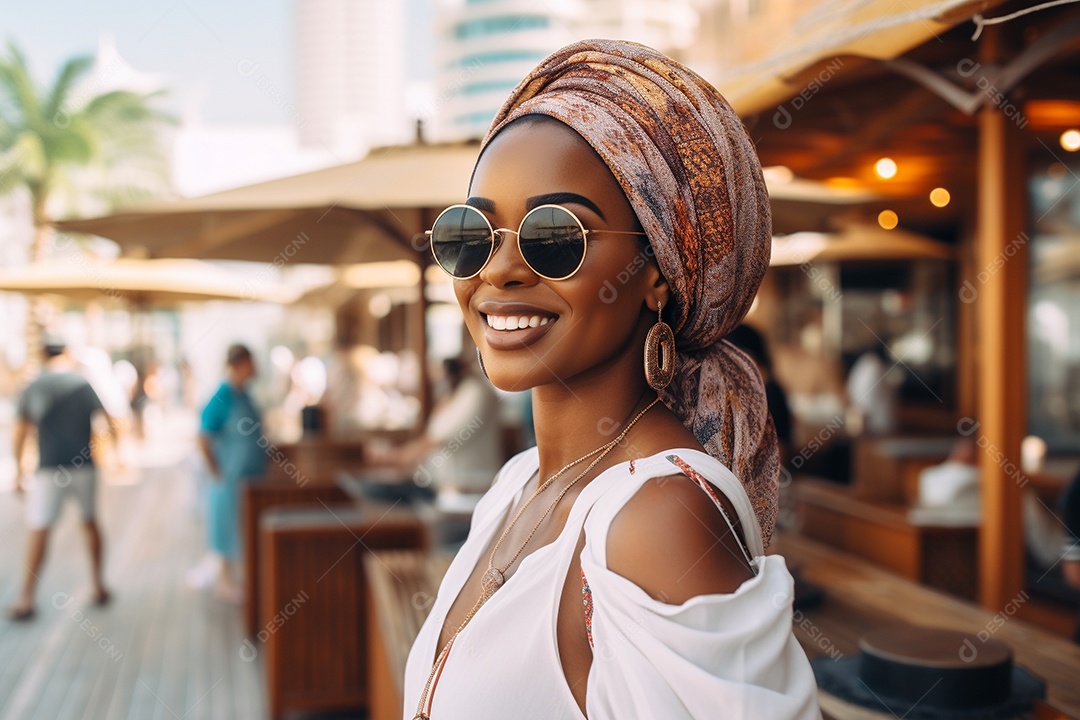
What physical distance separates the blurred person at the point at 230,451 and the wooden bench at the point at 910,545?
13.5ft

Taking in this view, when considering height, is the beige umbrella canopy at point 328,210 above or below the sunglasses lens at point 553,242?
above

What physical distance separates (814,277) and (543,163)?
1170 cm

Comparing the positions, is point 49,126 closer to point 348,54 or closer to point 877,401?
point 877,401

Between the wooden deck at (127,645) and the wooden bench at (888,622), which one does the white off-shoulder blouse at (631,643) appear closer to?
the wooden bench at (888,622)

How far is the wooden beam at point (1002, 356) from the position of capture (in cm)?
403

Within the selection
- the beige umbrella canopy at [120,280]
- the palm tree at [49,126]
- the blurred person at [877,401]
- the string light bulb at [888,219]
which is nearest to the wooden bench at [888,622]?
the blurred person at [877,401]

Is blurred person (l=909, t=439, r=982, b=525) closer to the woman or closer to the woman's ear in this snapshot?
the woman

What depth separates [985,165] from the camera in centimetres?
413

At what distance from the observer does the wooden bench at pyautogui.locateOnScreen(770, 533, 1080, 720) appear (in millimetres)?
2350

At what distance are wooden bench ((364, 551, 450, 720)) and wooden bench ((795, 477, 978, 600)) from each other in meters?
2.48

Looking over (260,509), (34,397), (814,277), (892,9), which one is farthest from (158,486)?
(892,9)

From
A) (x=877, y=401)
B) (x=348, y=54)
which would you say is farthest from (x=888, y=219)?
(x=348, y=54)

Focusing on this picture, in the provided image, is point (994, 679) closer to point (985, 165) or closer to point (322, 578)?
point (985, 165)

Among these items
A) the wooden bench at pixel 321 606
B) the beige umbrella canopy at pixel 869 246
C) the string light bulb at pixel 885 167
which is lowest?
the wooden bench at pixel 321 606
